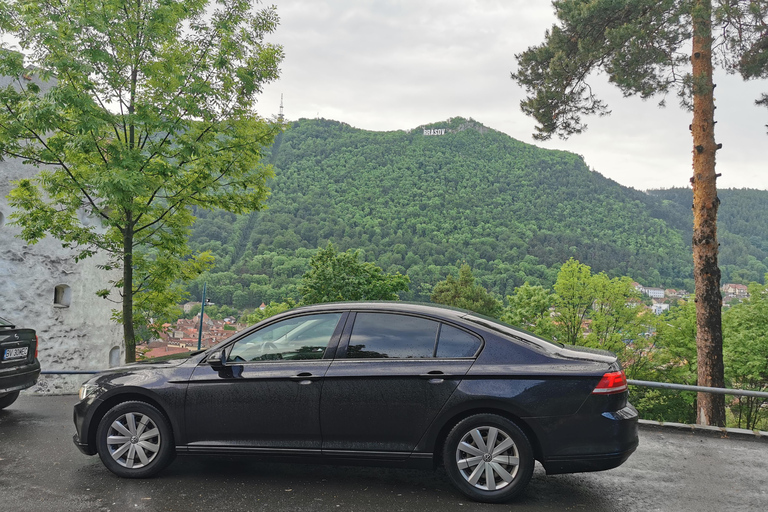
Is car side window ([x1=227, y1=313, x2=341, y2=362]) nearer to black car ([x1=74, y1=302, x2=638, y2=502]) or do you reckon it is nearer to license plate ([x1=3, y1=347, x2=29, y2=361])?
black car ([x1=74, y1=302, x2=638, y2=502])

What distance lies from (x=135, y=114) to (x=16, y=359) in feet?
15.9

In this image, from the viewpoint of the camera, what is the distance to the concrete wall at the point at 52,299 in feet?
61.5

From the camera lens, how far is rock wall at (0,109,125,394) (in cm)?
1877

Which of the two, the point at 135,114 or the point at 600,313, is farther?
the point at 600,313

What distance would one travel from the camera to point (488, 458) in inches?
184

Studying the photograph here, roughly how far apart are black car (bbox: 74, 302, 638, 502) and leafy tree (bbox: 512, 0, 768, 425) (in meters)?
8.21

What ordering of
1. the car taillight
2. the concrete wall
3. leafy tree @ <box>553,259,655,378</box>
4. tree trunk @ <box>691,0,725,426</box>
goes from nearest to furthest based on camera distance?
1. the car taillight
2. tree trunk @ <box>691,0,725,426</box>
3. the concrete wall
4. leafy tree @ <box>553,259,655,378</box>

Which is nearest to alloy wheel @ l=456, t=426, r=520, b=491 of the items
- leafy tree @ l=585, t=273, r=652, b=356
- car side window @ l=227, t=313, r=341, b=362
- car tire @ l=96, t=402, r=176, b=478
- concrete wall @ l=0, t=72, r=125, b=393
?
car side window @ l=227, t=313, r=341, b=362

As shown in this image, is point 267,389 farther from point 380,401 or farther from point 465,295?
point 465,295

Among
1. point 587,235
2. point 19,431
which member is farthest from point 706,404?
point 587,235

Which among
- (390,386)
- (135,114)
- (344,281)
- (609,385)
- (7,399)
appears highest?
(135,114)

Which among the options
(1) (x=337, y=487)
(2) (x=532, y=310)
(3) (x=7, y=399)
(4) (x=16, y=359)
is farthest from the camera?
(2) (x=532, y=310)

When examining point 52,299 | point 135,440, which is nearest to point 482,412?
point 135,440

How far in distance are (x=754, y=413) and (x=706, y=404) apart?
27760mm
